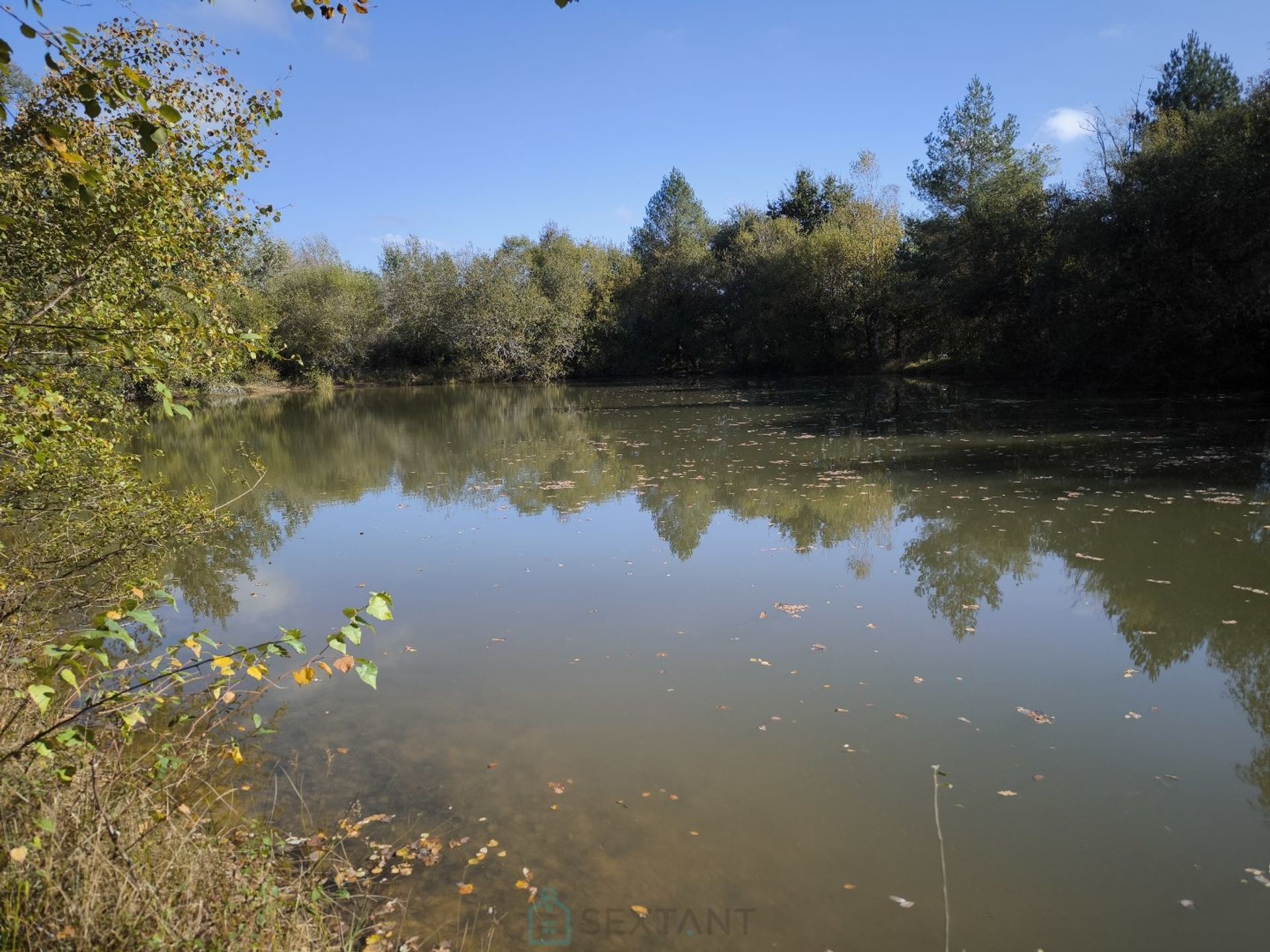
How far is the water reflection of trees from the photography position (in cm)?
775

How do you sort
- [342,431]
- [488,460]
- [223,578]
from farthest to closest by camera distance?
[342,431] → [488,460] → [223,578]

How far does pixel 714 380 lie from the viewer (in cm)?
4441

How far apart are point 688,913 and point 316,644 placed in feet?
15.9

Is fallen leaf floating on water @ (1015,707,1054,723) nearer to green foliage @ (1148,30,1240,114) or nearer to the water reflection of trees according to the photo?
the water reflection of trees

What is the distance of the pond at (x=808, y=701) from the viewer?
3781 mm

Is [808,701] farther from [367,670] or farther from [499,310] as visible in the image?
[499,310]

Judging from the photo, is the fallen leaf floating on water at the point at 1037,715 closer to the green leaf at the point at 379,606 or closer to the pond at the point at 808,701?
the pond at the point at 808,701

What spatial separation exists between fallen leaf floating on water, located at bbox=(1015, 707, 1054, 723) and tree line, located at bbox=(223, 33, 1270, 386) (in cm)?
567

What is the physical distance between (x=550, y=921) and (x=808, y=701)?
2701 millimetres

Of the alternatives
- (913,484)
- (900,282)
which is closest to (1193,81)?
(900,282)

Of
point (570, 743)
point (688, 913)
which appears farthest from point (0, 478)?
point (688, 913)

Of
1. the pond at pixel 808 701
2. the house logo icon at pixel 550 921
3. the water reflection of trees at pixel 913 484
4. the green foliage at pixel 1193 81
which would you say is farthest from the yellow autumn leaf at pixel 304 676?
the green foliage at pixel 1193 81

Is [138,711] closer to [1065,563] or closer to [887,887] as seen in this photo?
[887,887]

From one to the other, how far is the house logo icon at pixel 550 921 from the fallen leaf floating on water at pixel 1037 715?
347 cm
